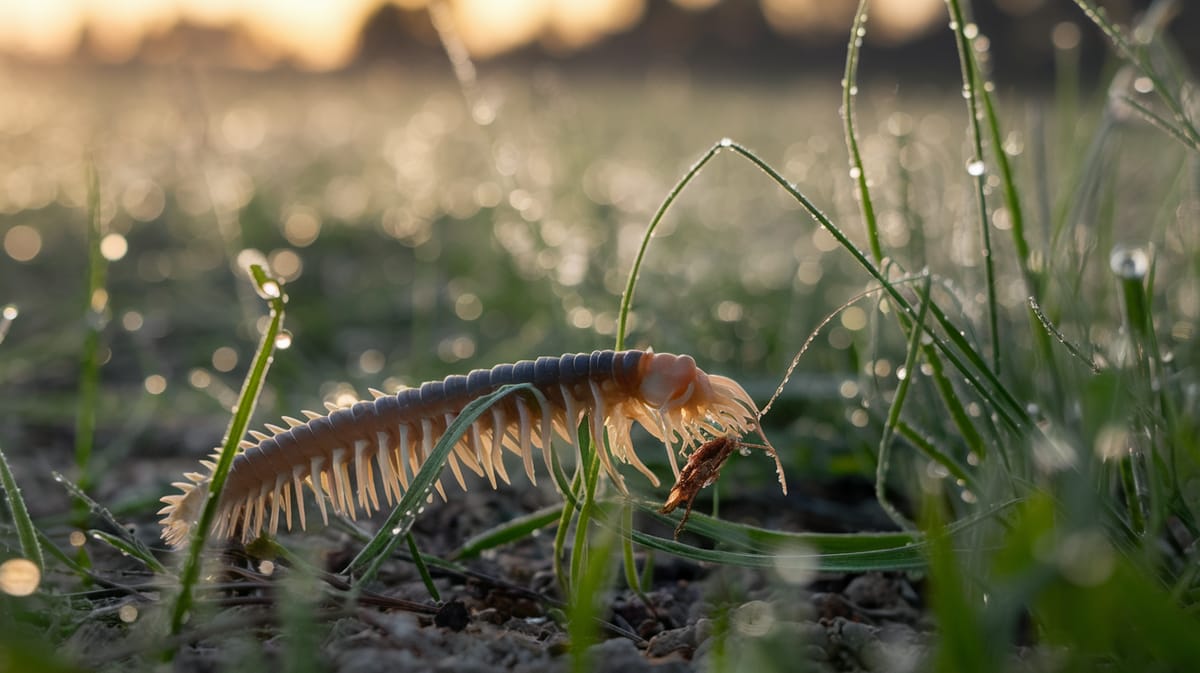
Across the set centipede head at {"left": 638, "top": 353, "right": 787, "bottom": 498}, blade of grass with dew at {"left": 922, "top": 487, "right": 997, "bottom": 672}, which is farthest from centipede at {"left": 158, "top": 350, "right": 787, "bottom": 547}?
blade of grass with dew at {"left": 922, "top": 487, "right": 997, "bottom": 672}

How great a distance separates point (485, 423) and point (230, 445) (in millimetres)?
399

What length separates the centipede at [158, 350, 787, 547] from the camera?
1.70 m

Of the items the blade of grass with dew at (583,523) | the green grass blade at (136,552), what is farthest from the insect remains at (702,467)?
the green grass blade at (136,552)

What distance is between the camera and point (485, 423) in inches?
69.1

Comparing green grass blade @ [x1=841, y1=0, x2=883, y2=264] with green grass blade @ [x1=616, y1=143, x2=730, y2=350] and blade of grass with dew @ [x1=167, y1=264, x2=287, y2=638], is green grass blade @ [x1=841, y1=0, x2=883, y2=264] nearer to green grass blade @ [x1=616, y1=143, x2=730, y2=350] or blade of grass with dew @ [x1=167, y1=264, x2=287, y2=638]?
green grass blade @ [x1=616, y1=143, x2=730, y2=350]

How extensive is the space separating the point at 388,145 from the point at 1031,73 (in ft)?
61.6

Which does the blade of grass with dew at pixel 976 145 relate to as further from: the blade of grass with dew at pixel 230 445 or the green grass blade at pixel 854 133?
the blade of grass with dew at pixel 230 445

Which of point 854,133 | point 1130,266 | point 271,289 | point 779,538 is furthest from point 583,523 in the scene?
point 1130,266

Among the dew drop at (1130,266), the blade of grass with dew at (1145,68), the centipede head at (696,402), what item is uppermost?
the blade of grass with dew at (1145,68)

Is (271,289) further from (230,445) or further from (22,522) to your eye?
(22,522)

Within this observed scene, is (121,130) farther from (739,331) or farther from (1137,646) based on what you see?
(1137,646)

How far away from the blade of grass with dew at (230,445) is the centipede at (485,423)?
6.2 inches

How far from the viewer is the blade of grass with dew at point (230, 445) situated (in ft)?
4.87

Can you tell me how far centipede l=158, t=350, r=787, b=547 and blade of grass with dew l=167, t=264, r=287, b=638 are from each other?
0.16 metres
